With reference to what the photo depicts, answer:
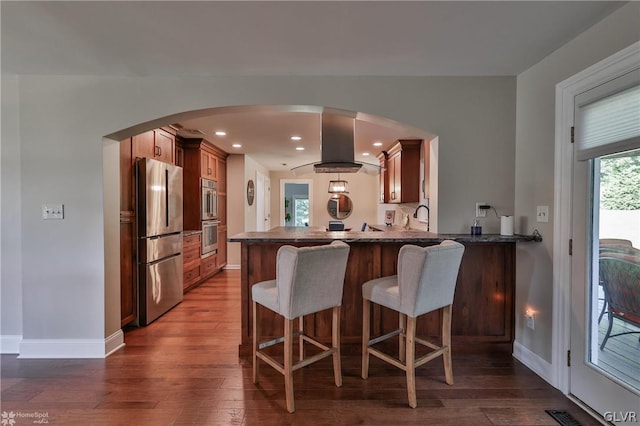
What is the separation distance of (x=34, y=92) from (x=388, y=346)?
3533mm

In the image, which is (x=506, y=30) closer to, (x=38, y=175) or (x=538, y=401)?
(x=538, y=401)

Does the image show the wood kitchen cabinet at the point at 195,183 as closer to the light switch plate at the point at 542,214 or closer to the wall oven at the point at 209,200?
the wall oven at the point at 209,200

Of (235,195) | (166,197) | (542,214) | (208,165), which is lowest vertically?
(542,214)

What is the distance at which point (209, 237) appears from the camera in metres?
4.98

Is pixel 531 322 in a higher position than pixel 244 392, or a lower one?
higher

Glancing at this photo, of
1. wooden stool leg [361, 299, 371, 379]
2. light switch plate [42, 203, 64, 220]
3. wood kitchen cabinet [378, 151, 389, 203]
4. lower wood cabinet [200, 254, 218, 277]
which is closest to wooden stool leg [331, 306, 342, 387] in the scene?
wooden stool leg [361, 299, 371, 379]

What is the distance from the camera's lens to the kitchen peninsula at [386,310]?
248 cm

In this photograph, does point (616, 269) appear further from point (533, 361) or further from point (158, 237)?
point (158, 237)

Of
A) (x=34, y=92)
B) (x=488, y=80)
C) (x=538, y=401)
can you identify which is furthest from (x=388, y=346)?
(x=34, y=92)

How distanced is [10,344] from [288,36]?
328 cm

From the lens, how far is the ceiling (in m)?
1.63

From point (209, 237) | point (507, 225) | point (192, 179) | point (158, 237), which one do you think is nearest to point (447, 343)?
point (507, 225)

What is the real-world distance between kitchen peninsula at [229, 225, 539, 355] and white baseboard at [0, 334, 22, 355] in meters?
1.88

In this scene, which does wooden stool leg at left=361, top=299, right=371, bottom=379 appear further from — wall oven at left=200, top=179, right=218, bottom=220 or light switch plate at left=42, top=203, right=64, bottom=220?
wall oven at left=200, top=179, right=218, bottom=220
